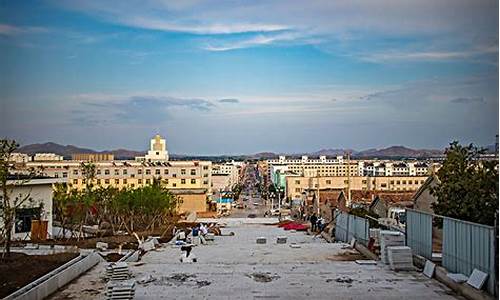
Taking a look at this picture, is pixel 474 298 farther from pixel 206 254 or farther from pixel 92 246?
pixel 92 246

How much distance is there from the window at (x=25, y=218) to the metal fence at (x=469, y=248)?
12.7 metres

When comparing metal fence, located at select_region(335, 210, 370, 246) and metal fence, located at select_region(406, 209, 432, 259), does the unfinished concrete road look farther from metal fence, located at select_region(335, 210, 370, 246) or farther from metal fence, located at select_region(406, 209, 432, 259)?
metal fence, located at select_region(335, 210, 370, 246)

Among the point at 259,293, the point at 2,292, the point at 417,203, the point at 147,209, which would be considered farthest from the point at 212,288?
the point at 147,209

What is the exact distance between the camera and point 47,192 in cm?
1823

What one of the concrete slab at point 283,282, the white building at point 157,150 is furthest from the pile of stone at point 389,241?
the white building at point 157,150

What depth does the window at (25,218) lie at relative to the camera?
17.0m

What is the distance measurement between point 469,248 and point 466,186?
153 cm

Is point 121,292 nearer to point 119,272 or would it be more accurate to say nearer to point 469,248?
point 119,272

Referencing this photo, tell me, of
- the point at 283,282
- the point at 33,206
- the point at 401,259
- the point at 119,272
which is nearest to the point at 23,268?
the point at 119,272

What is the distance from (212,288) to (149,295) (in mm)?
764

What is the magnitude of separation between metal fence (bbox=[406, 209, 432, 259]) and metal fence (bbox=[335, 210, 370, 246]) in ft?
6.96

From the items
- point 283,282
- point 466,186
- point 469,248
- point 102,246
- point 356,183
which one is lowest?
point 102,246

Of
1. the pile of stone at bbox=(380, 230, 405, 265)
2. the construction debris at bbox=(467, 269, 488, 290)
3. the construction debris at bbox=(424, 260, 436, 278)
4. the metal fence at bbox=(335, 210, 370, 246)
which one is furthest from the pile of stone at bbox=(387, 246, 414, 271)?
the metal fence at bbox=(335, 210, 370, 246)

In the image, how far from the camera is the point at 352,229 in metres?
13.1
